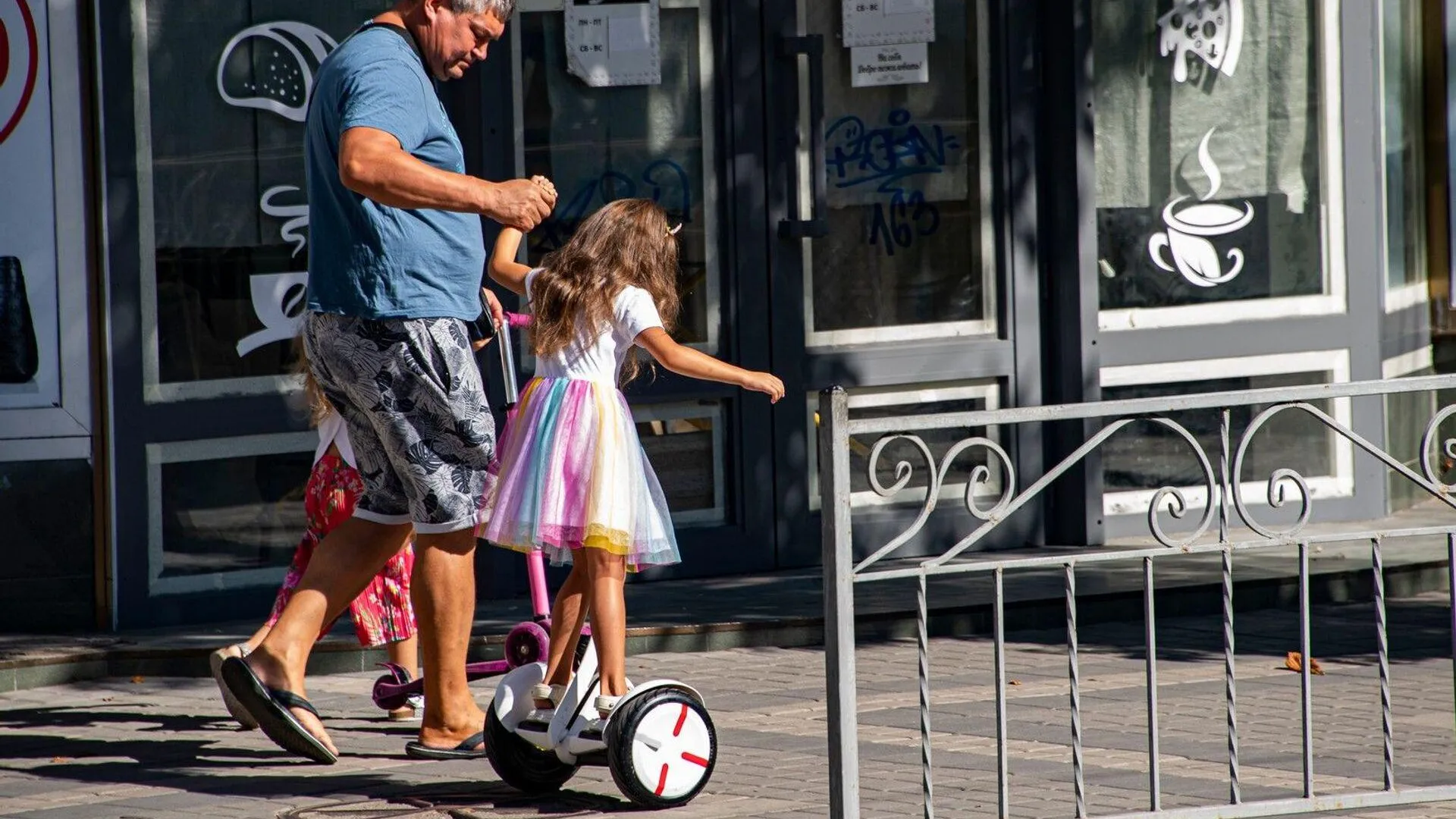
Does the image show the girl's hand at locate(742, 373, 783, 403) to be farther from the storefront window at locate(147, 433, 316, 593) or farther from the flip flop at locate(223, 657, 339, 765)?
the storefront window at locate(147, 433, 316, 593)

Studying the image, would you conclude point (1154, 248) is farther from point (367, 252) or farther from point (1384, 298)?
point (367, 252)

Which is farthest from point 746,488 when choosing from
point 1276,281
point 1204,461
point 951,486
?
point 1204,461

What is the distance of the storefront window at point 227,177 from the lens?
788 cm

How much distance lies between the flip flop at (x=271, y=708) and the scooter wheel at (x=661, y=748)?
901mm

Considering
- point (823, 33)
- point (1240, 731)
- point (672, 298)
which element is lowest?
point (1240, 731)

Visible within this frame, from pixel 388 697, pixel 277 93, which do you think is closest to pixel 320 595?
pixel 388 697

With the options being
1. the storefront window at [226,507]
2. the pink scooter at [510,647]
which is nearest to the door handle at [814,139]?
the storefront window at [226,507]

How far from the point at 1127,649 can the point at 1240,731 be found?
1.41 metres

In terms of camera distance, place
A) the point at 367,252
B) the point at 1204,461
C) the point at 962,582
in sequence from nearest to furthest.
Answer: the point at 1204,461 → the point at 367,252 → the point at 962,582

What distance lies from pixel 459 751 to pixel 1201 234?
5191mm

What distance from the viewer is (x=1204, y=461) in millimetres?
4426

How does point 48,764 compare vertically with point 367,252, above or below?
below

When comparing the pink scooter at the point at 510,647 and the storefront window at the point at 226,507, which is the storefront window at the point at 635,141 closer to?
the storefront window at the point at 226,507

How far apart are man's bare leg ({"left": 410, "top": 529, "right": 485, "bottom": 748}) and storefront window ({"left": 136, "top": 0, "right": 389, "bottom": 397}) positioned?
2610 millimetres
